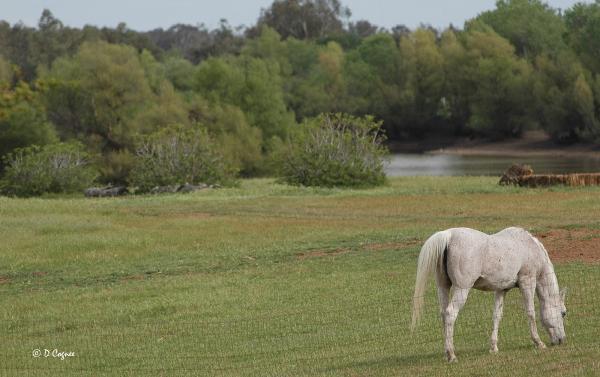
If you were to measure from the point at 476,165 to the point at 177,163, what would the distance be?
40698 millimetres

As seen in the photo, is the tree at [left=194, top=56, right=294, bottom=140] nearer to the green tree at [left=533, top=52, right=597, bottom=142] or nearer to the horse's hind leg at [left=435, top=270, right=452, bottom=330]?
the green tree at [left=533, top=52, right=597, bottom=142]

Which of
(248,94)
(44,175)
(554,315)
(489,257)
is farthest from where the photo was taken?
(248,94)

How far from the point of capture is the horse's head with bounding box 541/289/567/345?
1386 centimetres

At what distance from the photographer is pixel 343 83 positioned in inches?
5310

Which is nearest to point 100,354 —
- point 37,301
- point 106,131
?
point 37,301

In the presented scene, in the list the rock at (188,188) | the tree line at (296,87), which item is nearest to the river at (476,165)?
the tree line at (296,87)

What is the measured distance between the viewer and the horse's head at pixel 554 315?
45.5ft

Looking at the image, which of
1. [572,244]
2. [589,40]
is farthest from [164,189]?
[589,40]

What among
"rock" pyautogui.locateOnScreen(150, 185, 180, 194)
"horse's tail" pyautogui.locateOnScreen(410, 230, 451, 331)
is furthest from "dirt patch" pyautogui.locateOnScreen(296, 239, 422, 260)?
"rock" pyautogui.locateOnScreen(150, 185, 180, 194)

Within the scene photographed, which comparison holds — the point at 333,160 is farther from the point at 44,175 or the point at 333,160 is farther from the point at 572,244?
the point at 572,244

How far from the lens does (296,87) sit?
434 feet

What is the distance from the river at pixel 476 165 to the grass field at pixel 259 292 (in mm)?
37406

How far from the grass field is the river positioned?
3741 centimetres

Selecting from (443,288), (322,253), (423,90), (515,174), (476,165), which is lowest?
(476,165)
